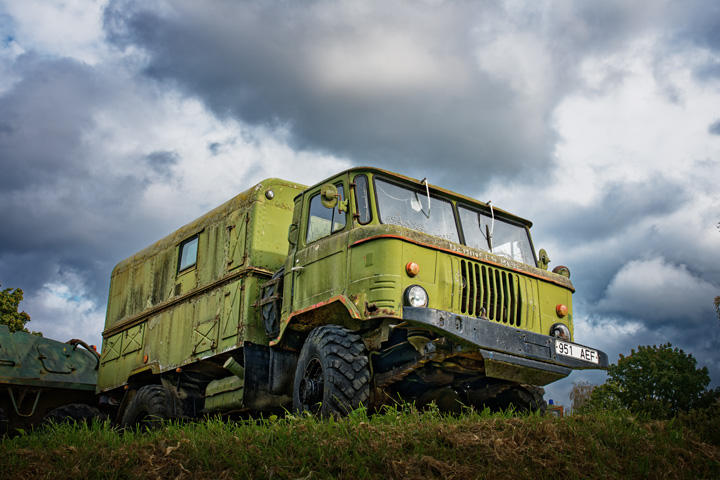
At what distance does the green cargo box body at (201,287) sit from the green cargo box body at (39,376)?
52 cm

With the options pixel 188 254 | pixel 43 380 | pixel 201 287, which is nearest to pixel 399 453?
pixel 201 287

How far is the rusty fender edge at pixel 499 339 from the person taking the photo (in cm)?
667

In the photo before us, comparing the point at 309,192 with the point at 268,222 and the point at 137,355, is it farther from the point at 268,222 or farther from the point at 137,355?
the point at 137,355

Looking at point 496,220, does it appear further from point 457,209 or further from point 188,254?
point 188,254

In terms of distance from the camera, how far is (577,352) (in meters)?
7.51

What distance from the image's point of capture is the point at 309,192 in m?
8.77

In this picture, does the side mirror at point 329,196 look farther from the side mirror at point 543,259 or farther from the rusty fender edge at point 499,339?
the side mirror at point 543,259

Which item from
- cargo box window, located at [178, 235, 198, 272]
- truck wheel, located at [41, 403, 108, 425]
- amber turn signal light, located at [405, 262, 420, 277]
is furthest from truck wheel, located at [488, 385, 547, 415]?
truck wheel, located at [41, 403, 108, 425]

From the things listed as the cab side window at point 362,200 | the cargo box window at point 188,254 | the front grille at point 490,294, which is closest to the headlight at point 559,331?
the front grille at point 490,294

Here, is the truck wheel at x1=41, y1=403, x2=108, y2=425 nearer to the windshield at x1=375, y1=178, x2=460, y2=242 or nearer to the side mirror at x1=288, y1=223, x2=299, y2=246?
the side mirror at x1=288, y1=223, x2=299, y2=246

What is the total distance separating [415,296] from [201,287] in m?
4.33

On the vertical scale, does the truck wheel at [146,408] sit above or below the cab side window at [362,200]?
below

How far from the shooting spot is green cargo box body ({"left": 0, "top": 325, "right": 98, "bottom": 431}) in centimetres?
1189

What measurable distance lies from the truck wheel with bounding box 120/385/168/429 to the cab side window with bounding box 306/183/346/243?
3.70 meters
